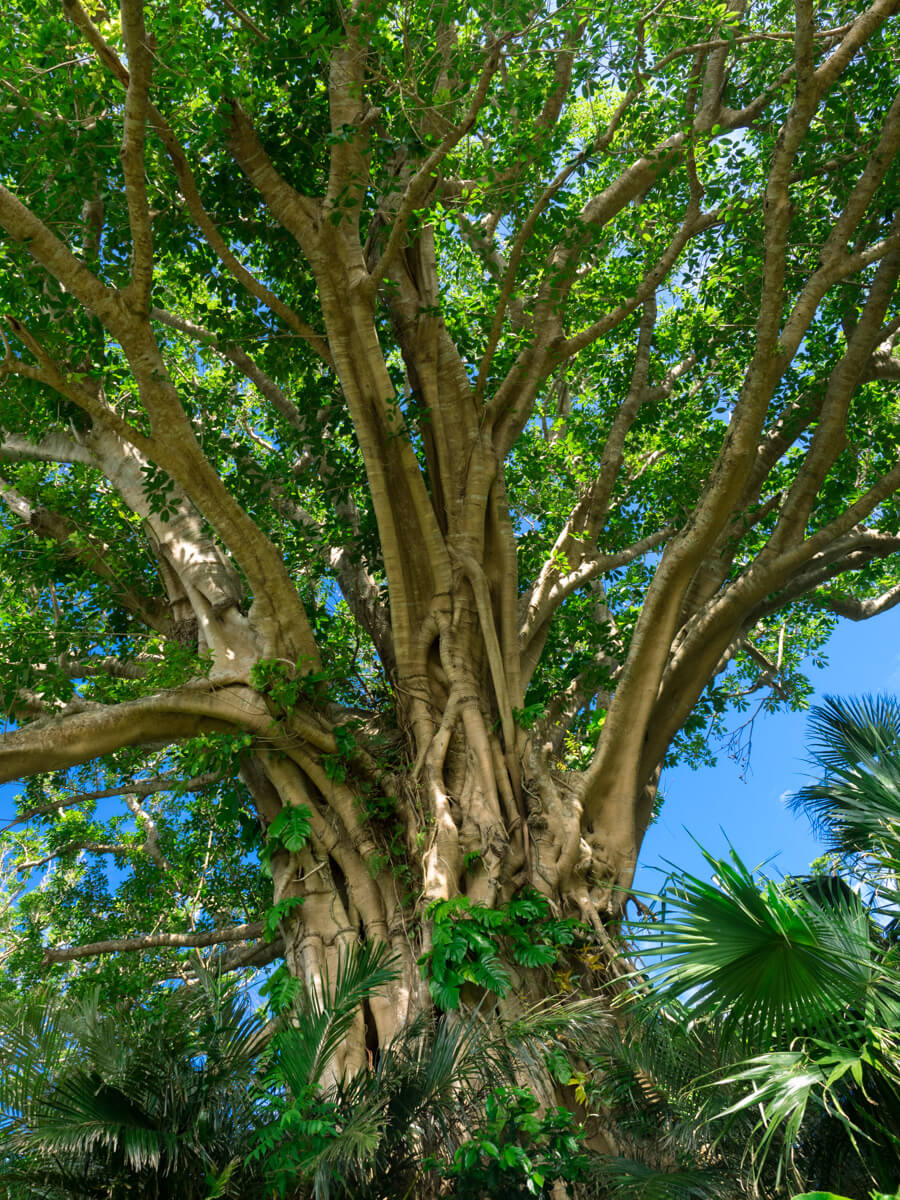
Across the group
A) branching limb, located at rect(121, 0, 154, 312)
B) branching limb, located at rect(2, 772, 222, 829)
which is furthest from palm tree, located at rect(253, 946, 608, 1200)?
branching limb, located at rect(121, 0, 154, 312)

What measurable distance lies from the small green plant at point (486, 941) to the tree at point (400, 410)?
0.07 m

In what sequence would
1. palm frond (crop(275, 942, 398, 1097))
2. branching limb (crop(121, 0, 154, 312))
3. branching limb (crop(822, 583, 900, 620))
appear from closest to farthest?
palm frond (crop(275, 942, 398, 1097)), branching limb (crop(121, 0, 154, 312)), branching limb (crop(822, 583, 900, 620))

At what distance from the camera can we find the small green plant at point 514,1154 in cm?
347

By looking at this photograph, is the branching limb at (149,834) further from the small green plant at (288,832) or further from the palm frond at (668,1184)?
the palm frond at (668,1184)

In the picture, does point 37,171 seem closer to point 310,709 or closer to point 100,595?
point 100,595

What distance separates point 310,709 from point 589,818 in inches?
80.2

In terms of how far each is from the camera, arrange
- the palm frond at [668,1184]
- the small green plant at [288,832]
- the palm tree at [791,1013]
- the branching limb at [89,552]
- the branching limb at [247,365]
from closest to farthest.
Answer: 1. the palm tree at [791,1013]
2. the palm frond at [668,1184]
3. the small green plant at [288,832]
4. the branching limb at [89,552]
5. the branching limb at [247,365]


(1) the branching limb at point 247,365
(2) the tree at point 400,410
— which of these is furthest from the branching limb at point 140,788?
(1) the branching limb at point 247,365

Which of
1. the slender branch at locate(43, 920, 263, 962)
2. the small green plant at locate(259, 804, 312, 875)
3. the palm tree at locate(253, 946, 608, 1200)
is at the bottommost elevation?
the palm tree at locate(253, 946, 608, 1200)

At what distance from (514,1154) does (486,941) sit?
152 centimetres

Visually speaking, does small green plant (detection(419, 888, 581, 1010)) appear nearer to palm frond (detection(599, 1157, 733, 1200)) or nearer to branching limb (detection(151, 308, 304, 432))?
palm frond (detection(599, 1157, 733, 1200))

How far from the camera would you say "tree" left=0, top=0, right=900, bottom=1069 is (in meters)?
5.53

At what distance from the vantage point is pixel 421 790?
5.96 metres

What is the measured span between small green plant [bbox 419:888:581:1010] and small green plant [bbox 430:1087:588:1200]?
1020 millimetres
